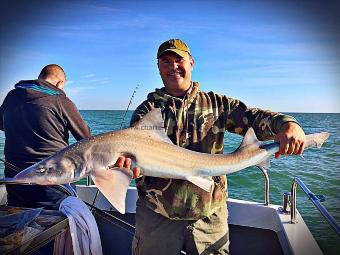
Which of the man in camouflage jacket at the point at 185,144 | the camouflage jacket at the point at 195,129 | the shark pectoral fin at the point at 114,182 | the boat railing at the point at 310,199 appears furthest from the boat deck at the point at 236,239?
the shark pectoral fin at the point at 114,182

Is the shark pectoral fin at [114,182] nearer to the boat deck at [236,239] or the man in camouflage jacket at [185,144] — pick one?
the man in camouflage jacket at [185,144]

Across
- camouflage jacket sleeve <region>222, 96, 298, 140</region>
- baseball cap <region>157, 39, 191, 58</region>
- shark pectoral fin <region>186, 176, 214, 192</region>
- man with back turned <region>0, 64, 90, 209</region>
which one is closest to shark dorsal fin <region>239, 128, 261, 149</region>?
camouflage jacket sleeve <region>222, 96, 298, 140</region>

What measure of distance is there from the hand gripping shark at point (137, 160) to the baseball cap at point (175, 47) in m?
0.61

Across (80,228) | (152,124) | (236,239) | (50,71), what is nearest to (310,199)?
(236,239)

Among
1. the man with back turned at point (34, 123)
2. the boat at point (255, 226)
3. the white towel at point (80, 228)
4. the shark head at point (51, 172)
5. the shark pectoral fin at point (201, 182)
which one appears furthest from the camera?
the man with back turned at point (34, 123)

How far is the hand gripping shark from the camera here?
2246 millimetres

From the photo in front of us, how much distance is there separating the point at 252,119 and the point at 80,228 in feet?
5.17

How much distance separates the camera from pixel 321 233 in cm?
800

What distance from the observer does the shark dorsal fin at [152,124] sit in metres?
2.48

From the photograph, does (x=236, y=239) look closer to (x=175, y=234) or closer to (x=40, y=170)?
(x=175, y=234)

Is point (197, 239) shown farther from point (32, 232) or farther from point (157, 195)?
point (32, 232)

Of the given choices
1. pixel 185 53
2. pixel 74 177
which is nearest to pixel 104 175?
pixel 74 177

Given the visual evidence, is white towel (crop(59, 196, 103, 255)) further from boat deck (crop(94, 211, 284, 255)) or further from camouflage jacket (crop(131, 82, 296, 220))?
boat deck (crop(94, 211, 284, 255))

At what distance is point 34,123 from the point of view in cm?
339
